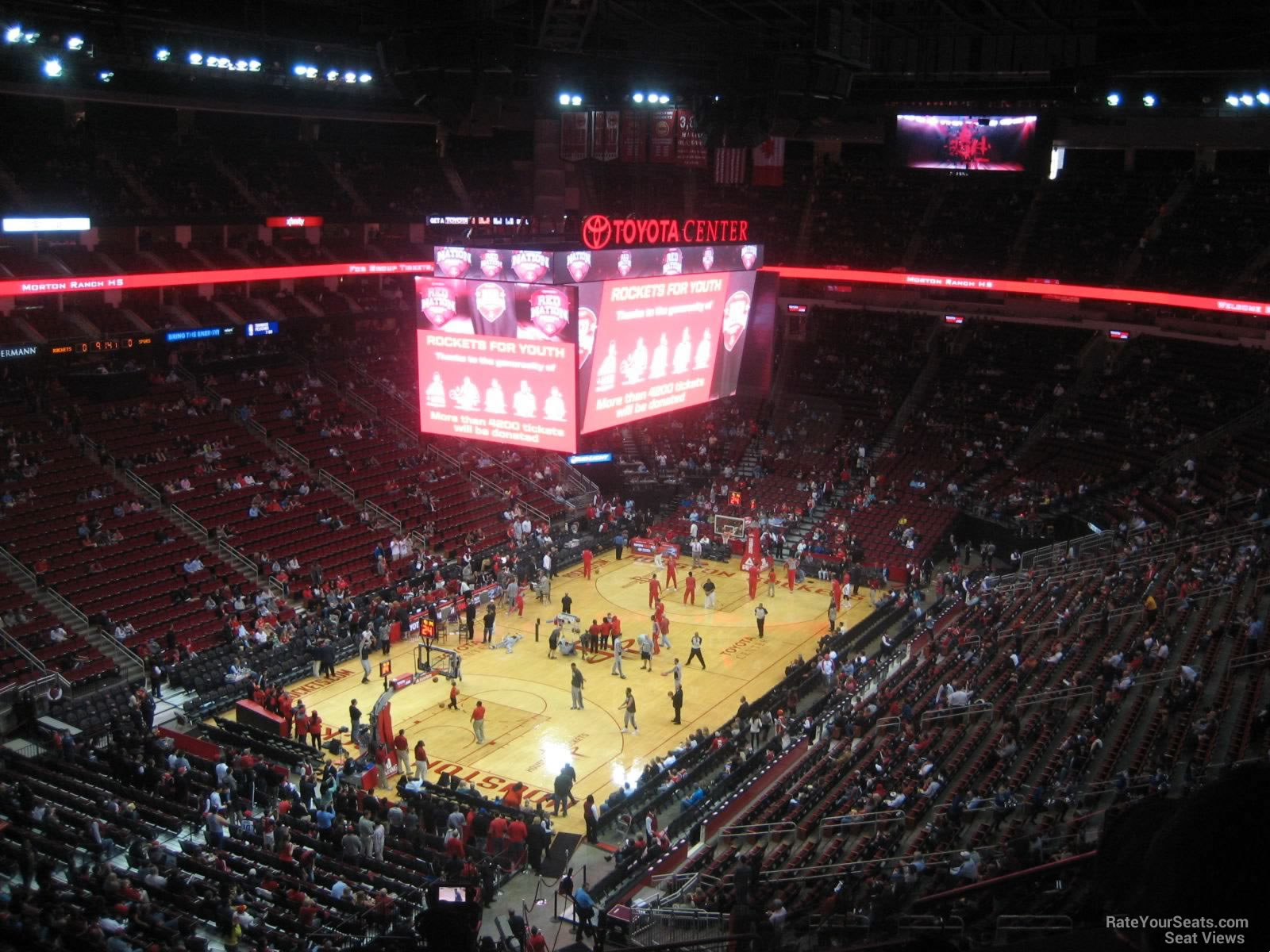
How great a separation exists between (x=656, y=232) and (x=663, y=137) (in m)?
→ 15.4

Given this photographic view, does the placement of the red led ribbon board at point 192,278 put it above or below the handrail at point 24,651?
above

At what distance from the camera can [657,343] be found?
83.9ft

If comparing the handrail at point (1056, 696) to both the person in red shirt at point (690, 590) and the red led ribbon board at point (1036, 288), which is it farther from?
the red led ribbon board at point (1036, 288)

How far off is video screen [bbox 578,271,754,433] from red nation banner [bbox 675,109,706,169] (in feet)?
38.6

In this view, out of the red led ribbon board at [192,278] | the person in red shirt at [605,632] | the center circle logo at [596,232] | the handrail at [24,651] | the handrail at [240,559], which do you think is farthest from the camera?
→ the red led ribbon board at [192,278]

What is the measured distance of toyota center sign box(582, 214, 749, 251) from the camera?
2308cm

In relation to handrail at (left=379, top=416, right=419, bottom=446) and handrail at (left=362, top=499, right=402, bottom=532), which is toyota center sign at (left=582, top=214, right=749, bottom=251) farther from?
handrail at (left=379, top=416, right=419, bottom=446)

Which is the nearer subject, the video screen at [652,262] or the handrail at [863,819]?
the handrail at [863,819]

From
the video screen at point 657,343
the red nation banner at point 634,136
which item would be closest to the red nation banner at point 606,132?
the red nation banner at point 634,136

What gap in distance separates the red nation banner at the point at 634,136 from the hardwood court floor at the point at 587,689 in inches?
589

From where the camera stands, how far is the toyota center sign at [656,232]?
2308cm

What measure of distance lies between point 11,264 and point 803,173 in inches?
1176

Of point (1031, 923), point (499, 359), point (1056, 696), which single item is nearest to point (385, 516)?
point (499, 359)

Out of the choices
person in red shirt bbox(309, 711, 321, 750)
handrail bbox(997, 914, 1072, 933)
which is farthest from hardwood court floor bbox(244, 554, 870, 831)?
handrail bbox(997, 914, 1072, 933)
